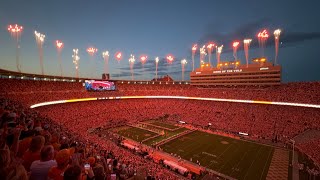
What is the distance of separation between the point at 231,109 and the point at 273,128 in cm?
1404

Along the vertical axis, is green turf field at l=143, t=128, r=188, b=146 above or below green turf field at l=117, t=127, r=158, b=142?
below

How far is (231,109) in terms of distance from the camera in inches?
2143

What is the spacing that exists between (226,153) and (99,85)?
40.3 metres

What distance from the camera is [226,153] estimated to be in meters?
32.4

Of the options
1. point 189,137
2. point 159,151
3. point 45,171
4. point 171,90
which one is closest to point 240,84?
point 171,90

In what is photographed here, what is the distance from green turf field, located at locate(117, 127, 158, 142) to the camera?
40.3m

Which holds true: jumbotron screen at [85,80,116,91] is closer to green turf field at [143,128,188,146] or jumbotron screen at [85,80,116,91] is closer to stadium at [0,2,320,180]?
stadium at [0,2,320,180]

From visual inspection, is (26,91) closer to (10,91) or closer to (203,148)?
(10,91)

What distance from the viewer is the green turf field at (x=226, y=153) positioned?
26688 mm

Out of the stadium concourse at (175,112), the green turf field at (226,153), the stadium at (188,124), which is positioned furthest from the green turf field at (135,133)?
the green turf field at (226,153)

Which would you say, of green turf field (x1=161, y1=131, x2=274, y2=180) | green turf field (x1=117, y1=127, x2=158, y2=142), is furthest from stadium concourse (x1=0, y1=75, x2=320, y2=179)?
green turf field (x1=161, y1=131, x2=274, y2=180)

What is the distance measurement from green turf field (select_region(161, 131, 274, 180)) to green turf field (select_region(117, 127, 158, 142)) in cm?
598

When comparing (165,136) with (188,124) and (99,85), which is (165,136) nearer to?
(188,124)

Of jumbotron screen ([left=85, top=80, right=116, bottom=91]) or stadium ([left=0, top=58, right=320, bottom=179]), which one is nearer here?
stadium ([left=0, top=58, right=320, bottom=179])
